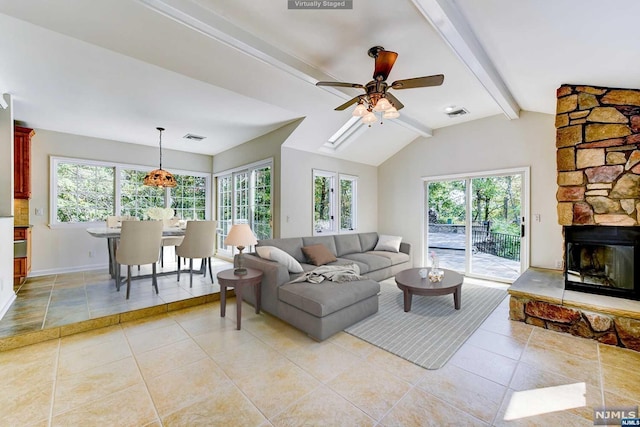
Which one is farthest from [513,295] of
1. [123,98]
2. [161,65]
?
[123,98]

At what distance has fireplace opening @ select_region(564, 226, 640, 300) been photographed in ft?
9.41

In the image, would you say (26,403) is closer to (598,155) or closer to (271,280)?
(271,280)

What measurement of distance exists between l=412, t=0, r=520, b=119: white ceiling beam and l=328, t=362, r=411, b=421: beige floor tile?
2.83 m

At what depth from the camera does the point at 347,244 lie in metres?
5.38

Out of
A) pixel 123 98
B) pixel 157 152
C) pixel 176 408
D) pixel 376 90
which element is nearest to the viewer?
pixel 176 408

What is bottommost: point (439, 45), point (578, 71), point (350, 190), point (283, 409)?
point (283, 409)

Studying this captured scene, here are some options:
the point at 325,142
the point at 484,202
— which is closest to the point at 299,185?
the point at 325,142

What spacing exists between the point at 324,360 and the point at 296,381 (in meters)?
0.36

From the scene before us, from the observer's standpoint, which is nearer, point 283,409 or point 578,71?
point 283,409

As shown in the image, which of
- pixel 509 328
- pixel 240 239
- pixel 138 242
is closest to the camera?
pixel 509 328

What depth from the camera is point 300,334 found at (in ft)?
9.19

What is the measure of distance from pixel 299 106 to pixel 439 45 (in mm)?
2005

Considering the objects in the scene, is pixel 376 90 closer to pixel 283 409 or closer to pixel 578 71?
pixel 578 71

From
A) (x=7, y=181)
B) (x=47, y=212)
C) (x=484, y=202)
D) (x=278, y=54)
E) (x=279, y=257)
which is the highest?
(x=278, y=54)
